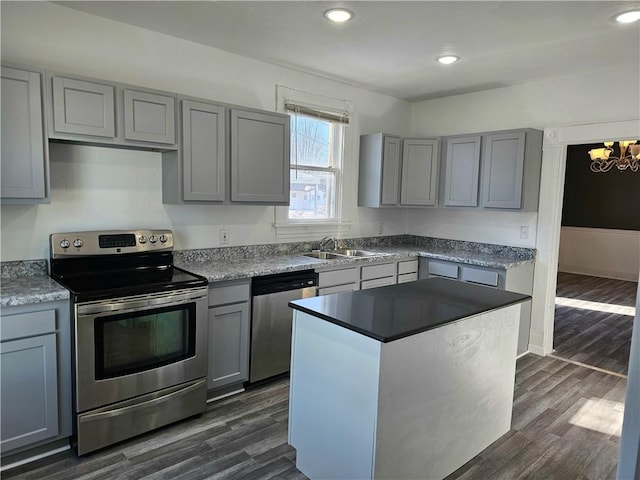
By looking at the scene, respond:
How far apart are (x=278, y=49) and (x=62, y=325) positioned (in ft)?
8.02

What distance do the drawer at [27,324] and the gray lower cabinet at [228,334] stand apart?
3.06 ft

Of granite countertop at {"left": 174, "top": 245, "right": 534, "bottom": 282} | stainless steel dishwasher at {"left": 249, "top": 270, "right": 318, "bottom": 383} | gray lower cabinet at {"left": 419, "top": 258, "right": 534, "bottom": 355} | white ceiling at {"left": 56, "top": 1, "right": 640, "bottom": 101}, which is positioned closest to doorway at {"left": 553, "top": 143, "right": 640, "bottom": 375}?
gray lower cabinet at {"left": 419, "top": 258, "right": 534, "bottom": 355}

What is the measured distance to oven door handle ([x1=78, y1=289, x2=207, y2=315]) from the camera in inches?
90.1

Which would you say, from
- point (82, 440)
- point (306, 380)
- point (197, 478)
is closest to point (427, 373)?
point (306, 380)

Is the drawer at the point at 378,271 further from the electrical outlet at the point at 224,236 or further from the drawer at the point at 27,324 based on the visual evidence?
the drawer at the point at 27,324

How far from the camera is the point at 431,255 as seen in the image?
4305 mm

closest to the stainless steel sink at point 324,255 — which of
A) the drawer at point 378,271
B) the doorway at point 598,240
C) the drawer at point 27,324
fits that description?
the drawer at point 378,271

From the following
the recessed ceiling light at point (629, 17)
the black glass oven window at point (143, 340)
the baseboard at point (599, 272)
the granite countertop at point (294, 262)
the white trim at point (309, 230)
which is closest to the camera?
the black glass oven window at point (143, 340)

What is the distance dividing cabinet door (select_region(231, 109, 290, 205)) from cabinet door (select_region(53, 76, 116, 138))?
86cm

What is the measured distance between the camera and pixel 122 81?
2.97 m

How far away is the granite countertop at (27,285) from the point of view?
84.6 inches

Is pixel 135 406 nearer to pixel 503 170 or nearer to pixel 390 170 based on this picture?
pixel 390 170

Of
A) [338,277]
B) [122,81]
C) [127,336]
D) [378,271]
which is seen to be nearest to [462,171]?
[378,271]

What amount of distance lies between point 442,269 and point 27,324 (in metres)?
3.40
